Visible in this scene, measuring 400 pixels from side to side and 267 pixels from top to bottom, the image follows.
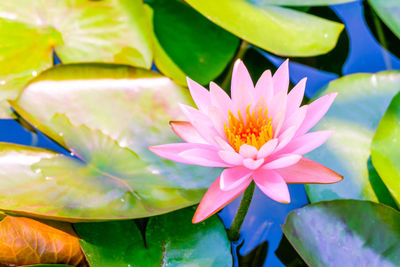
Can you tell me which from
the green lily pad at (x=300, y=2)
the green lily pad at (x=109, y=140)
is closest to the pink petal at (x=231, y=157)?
the green lily pad at (x=109, y=140)

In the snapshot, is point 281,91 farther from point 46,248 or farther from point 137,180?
point 46,248

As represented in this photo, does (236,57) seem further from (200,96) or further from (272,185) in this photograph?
(272,185)

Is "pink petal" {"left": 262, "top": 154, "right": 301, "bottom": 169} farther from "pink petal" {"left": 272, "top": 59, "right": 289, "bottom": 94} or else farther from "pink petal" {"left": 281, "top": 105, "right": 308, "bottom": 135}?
"pink petal" {"left": 272, "top": 59, "right": 289, "bottom": 94}

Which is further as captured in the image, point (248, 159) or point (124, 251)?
point (124, 251)

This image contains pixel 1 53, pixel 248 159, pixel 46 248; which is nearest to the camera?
pixel 248 159

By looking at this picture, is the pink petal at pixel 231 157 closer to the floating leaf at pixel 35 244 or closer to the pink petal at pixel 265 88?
the pink petal at pixel 265 88

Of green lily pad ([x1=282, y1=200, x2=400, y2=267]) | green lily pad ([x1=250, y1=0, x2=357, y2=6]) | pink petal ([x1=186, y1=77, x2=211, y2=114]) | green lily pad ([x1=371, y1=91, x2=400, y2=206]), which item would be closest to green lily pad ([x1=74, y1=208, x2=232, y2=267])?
green lily pad ([x1=282, y1=200, x2=400, y2=267])

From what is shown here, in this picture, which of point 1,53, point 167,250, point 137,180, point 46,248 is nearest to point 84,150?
point 137,180
